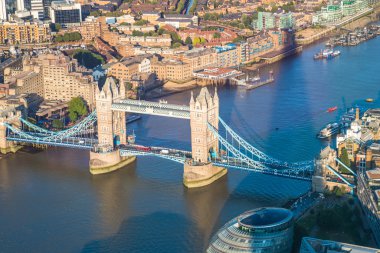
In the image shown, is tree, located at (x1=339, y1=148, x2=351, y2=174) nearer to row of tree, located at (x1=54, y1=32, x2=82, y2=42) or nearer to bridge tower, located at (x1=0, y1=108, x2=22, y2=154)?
bridge tower, located at (x1=0, y1=108, x2=22, y2=154)

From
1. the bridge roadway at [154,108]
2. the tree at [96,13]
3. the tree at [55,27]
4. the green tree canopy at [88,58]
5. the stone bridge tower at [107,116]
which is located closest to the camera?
the bridge roadway at [154,108]

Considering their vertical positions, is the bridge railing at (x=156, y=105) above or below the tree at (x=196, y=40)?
above

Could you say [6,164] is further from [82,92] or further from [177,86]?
[177,86]

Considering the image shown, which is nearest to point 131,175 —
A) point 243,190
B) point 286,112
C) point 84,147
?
point 84,147

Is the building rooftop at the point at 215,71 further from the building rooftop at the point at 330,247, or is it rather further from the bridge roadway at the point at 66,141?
the building rooftop at the point at 330,247

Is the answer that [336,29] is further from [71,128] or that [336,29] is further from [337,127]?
[71,128]

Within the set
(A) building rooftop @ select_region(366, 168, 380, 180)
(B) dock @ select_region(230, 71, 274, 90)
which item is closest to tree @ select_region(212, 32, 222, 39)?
(B) dock @ select_region(230, 71, 274, 90)

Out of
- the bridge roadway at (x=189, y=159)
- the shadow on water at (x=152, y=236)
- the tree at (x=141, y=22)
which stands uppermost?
the tree at (x=141, y=22)

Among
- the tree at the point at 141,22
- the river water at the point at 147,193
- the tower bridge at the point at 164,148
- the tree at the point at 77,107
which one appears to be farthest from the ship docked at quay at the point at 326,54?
the tower bridge at the point at 164,148
